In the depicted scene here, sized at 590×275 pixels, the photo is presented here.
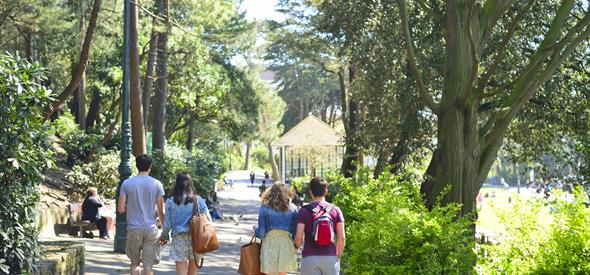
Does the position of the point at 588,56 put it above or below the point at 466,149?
above

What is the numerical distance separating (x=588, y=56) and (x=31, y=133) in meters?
14.6

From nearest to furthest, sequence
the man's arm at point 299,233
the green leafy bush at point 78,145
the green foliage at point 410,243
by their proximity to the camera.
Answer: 1. the green foliage at point 410,243
2. the man's arm at point 299,233
3. the green leafy bush at point 78,145

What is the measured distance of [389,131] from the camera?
25922 mm

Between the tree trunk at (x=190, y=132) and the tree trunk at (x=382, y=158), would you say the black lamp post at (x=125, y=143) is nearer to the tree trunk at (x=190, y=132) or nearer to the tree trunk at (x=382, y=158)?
the tree trunk at (x=382, y=158)

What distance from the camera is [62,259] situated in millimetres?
11211

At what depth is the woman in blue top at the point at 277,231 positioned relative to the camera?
1030 centimetres

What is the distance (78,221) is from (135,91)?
3.87m

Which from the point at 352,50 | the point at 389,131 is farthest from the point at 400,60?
the point at 389,131

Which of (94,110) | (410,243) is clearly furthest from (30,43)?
(410,243)

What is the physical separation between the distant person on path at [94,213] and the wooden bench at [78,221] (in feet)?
0.56

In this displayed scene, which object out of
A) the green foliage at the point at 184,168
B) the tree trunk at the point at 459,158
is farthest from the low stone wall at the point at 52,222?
the tree trunk at the point at 459,158

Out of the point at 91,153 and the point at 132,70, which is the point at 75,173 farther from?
the point at 132,70

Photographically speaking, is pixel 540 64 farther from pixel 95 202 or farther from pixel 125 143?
pixel 95 202

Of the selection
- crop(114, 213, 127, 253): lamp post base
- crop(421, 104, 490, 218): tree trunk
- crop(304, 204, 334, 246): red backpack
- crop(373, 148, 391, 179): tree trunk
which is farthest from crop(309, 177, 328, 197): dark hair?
crop(373, 148, 391, 179): tree trunk
